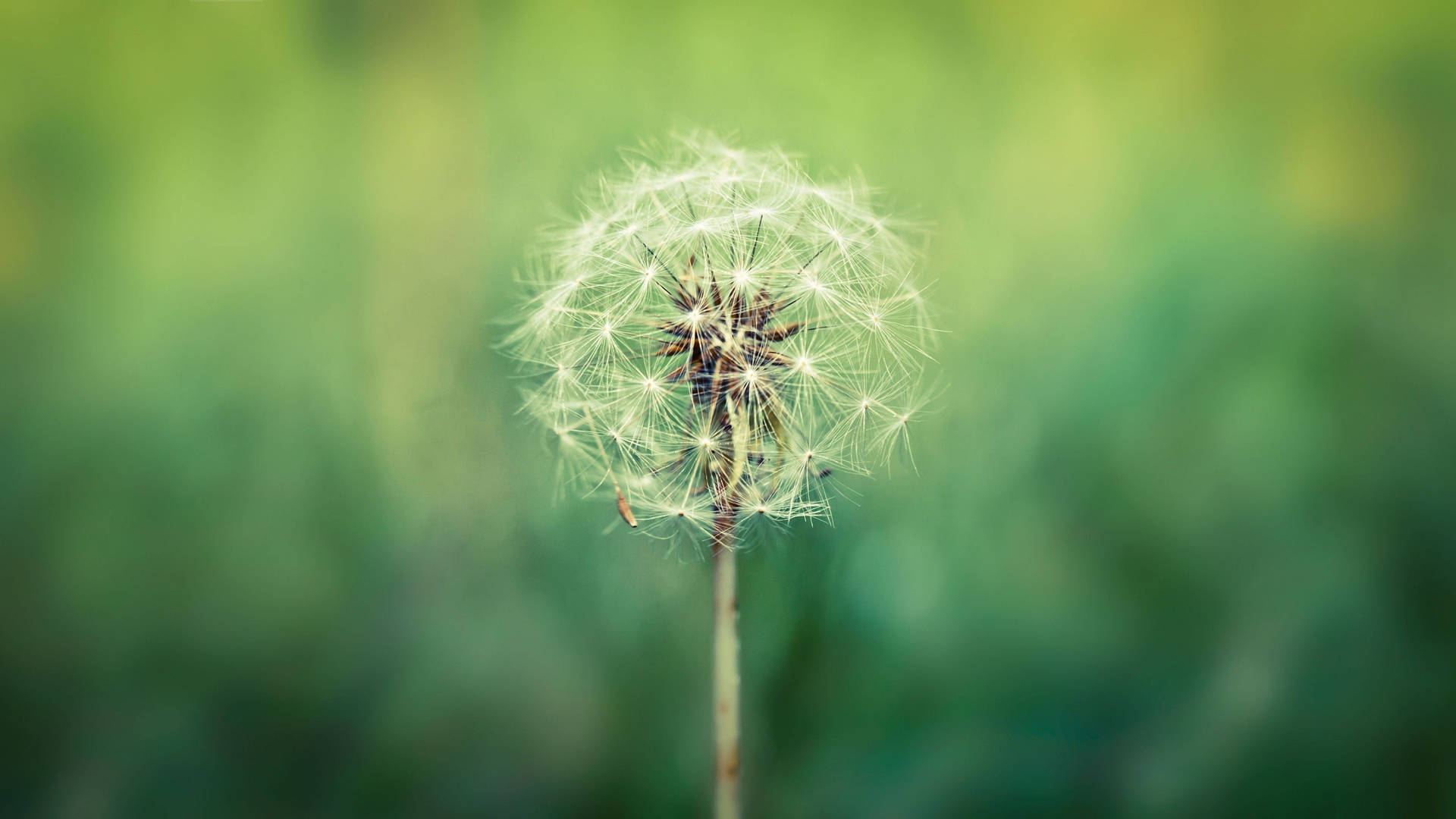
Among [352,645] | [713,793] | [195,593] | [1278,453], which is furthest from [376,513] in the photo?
[1278,453]

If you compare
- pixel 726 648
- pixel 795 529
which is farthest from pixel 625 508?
pixel 795 529

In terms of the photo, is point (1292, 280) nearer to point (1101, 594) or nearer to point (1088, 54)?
point (1088, 54)

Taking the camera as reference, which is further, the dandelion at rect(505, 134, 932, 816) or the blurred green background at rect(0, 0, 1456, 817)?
the blurred green background at rect(0, 0, 1456, 817)

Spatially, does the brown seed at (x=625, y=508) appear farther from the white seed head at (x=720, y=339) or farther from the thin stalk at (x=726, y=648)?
the thin stalk at (x=726, y=648)

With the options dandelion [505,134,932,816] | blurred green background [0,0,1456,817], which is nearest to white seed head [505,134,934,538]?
dandelion [505,134,932,816]

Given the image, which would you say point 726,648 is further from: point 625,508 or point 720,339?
point 720,339

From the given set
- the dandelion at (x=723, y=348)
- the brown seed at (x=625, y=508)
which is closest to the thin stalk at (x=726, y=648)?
the dandelion at (x=723, y=348)

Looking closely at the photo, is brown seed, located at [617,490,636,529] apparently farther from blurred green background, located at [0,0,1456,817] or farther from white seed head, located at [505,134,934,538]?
blurred green background, located at [0,0,1456,817]
